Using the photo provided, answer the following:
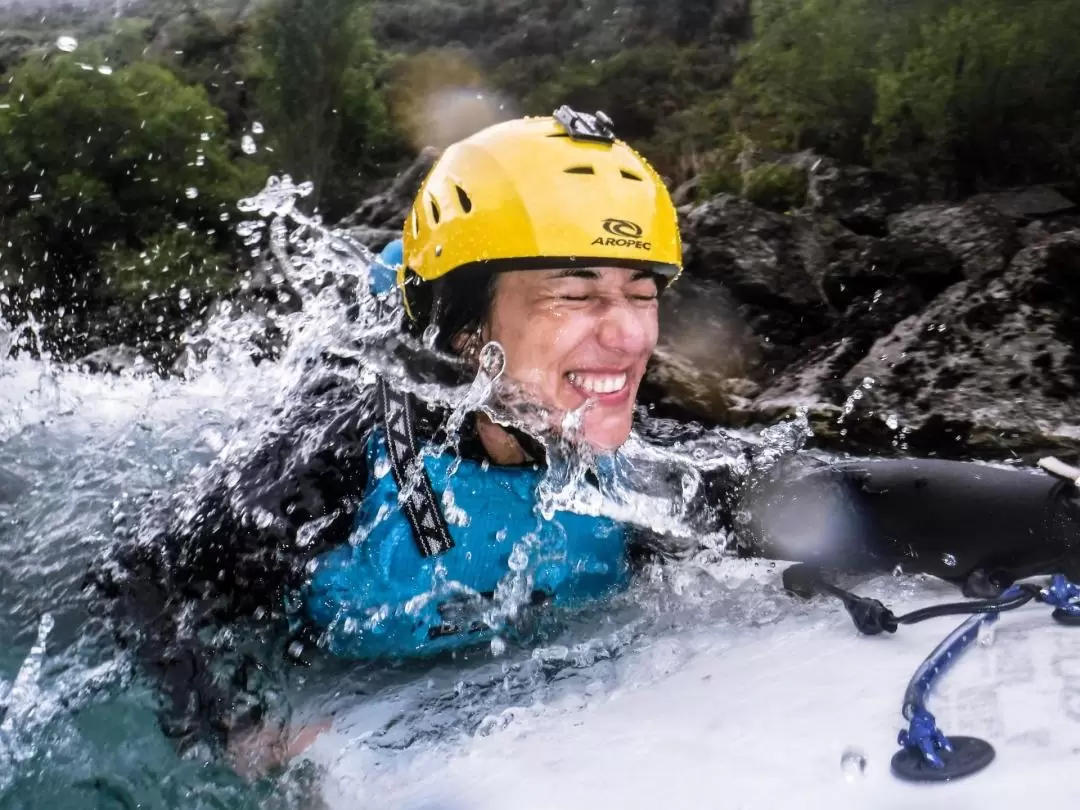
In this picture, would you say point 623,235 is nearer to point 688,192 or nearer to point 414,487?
point 414,487

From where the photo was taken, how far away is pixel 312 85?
15.9 metres

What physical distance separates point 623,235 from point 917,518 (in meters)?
1.16

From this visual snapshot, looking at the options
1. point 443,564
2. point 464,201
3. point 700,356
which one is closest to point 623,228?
point 464,201

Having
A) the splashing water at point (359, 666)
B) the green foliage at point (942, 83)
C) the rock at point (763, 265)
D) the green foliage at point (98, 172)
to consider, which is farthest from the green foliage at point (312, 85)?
the splashing water at point (359, 666)

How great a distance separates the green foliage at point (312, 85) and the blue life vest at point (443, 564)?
14.0 meters

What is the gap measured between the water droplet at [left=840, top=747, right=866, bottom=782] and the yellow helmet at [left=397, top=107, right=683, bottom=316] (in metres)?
1.51

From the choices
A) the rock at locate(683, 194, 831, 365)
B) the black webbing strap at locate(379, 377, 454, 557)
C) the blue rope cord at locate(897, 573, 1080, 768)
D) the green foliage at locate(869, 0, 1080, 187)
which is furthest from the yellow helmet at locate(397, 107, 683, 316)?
the green foliage at locate(869, 0, 1080, 187)

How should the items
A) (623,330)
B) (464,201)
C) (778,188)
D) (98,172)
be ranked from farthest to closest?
(98,172) → (778,188) → (464,201) → (623,330)

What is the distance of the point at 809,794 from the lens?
1424mm

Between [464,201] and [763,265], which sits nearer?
[464,201]

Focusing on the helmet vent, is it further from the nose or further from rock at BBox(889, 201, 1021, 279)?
rock at BBox(889, 201, 1021, 279)

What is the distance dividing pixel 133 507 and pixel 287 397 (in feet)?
3.46

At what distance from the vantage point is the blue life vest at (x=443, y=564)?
2.46 meters

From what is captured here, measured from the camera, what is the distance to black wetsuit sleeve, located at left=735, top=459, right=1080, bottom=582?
6.91ft
